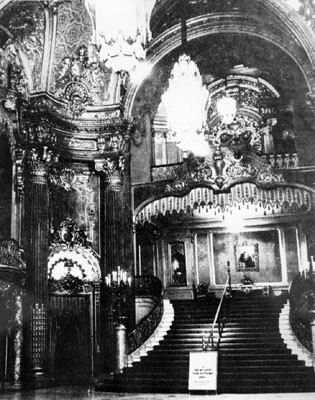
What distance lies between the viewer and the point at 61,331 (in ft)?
47.2

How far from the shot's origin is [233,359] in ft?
41.4

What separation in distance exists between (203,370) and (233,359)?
2.12 m

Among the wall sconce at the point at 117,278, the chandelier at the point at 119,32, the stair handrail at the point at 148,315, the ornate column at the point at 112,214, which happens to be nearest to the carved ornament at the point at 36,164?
the ornate column at the point at 112,214

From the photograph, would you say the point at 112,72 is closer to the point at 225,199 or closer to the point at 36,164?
the point at 36,164

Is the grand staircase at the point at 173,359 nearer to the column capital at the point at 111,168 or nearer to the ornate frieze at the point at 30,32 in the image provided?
the column capital at the point at 111,168

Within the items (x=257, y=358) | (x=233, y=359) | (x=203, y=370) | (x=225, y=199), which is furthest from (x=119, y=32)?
(x=225, y=199)

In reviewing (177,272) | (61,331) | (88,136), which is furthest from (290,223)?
(61,331)

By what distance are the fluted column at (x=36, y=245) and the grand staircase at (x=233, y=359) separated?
1.99m

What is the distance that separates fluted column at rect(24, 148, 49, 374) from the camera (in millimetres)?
13328

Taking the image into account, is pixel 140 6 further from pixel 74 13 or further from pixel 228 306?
pixel 228 306

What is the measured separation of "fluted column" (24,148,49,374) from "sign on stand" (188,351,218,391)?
410 cm

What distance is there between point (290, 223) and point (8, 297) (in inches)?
405

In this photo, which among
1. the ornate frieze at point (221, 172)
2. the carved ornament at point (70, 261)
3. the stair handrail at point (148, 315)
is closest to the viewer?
the stair handrail at point (148, 315)

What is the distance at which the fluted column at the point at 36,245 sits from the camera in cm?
1333
